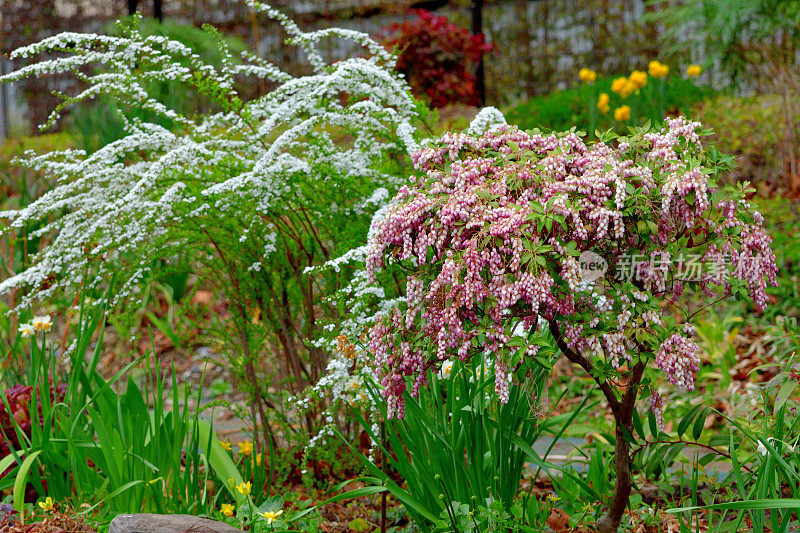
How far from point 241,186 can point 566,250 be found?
135 centimetres

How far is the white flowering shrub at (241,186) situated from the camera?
2781mm

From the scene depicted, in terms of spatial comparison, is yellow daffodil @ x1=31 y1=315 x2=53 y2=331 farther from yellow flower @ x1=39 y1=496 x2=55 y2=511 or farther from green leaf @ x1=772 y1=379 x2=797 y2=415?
green leaf @ x1=772 y1=379 x2=797 y2=415

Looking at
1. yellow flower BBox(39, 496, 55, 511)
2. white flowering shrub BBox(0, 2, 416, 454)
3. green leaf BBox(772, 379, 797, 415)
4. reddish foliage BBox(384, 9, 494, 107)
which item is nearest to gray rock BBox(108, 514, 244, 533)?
yellow flower BBox(39, 496, 55, 511)

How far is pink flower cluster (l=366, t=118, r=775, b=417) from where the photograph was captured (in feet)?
5.61

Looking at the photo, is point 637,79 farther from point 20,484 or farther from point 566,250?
point 20,484

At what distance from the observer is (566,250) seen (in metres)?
1.71

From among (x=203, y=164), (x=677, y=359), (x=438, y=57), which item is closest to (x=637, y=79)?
(x=438, y=57)

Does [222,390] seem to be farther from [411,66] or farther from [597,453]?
[411,66]

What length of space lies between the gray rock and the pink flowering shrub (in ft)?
1.83

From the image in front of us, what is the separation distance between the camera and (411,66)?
835cm

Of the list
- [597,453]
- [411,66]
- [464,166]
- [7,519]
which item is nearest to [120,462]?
[7,519]

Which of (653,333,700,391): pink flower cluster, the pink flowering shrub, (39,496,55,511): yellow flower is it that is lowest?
(39,496,55,511): yellow flower

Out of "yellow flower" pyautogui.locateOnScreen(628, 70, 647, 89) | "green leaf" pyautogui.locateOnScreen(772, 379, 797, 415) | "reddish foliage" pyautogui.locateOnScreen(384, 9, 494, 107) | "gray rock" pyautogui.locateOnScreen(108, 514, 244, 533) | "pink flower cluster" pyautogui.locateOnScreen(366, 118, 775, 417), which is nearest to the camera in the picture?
"pink flower cluster" pyautogui.locateOnScreen(366, 118, 775, 417)

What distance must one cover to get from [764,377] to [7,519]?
3442 millimetres
